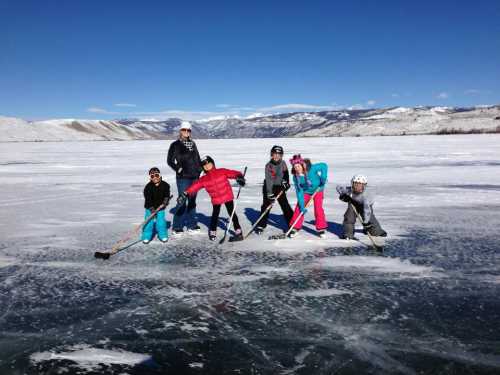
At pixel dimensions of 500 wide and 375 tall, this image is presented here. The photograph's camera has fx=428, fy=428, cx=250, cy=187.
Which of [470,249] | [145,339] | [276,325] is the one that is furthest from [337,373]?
[470,249]

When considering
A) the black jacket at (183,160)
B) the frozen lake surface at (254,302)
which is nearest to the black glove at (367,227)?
the frozen lake surface at (254,302)

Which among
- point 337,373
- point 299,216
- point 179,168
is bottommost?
point 337,373

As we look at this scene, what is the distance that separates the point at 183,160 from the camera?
755 cm

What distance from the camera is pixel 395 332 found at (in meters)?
3.65

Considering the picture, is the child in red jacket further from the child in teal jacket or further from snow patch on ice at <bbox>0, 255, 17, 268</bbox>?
snow patch on ice at <bbox>0, 255, 17, 268</bbox>

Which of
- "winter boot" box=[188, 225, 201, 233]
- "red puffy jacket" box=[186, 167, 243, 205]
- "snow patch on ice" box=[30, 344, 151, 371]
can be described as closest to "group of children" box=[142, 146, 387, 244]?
"red puffy jacket" box=[186, 167, 243, 205]

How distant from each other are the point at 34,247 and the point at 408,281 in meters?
5.46

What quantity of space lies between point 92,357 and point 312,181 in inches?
190

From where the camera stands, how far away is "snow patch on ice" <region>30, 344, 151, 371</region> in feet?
10.6

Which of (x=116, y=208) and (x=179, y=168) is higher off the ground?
(x=179, y=168)

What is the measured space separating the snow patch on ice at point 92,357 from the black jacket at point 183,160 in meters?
4.41

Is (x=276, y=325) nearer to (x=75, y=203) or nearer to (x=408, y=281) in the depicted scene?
(x=408, y=281)

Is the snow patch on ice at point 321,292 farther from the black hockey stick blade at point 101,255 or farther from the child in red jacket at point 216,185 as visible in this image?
the black hockey stick blade at point 101,255

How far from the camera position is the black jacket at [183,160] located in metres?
7.52
